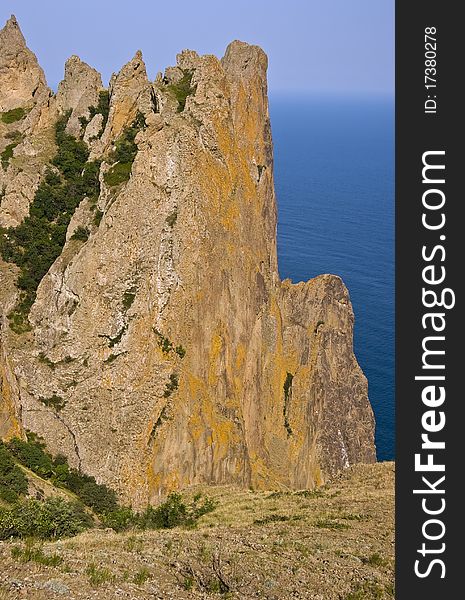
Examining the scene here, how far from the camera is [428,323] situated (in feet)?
57.2

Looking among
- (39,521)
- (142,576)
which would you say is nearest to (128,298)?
(39,521)

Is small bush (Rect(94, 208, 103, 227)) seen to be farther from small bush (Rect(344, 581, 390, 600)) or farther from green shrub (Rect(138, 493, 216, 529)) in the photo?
small bush (Rect(344, 581, 390, 600))

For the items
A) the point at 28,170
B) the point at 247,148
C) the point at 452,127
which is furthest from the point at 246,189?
the point at 452,127

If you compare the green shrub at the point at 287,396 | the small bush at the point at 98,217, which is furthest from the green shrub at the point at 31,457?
the green shrub at the point at 287,396

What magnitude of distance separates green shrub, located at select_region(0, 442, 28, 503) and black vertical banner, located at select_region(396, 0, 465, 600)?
62.5 ft

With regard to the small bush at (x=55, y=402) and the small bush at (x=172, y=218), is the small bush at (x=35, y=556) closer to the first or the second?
the small bush at (x=55, y=402)

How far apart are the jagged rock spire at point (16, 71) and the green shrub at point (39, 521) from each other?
117 ft

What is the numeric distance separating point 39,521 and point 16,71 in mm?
40081

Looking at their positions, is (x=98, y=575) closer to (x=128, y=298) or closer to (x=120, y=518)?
(x=120, y=518)

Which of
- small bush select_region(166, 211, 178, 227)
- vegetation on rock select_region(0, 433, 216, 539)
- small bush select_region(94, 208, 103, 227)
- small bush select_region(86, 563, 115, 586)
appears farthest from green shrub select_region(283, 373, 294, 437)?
small bush select_region(86, 563, 115, 586)

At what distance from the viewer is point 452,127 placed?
60.6 ft

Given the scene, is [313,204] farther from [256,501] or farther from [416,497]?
[416,497]

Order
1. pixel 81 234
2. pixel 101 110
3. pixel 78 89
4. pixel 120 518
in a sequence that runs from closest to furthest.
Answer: pixel 120 518
pixel 81 234
pixel 101 110
pixel 78 89

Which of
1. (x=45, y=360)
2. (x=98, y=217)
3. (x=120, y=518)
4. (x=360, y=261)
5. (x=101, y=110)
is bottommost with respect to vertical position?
(x=120, y=518)
